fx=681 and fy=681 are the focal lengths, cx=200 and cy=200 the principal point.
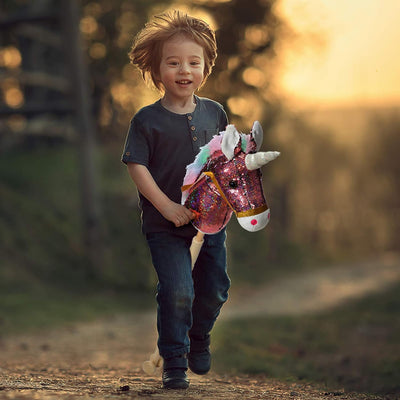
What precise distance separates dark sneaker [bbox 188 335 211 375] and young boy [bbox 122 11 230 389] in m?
0.39

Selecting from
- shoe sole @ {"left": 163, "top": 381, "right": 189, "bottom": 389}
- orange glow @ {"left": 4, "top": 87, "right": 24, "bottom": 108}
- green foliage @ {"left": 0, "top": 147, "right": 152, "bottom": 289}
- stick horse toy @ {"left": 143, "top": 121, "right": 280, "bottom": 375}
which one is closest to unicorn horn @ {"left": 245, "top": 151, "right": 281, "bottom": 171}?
stick horse toy @ {"left": 143, "top": 121, "right": 280, "bottom": 375}

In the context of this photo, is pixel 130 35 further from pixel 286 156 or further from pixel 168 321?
pixel 168 321

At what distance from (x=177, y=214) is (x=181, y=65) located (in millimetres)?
761

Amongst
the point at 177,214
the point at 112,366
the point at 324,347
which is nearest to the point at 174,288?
the point at 177,214

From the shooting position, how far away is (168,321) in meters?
3.48

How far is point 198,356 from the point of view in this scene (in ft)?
12.9

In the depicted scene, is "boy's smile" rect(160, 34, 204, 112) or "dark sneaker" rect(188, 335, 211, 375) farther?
"dark sneaker" rect(188, 335, 211, 375)

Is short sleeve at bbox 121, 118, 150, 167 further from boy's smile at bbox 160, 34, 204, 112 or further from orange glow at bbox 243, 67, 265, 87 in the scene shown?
orange glow at bbox 243, 67, 265, 87

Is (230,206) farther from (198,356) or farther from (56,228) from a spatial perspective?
(56,228)

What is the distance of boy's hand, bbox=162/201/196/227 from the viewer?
338cm

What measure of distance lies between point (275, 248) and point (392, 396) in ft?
46.8

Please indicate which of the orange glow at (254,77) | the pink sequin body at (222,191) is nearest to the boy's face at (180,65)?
the pink sequin body at (222,191)

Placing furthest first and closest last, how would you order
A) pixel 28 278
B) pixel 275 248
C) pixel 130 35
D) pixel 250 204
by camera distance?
pixel 275 248
pixel 130 35
pixel 28 278
pixel 250 204

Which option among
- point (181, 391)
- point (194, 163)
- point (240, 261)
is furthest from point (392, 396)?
point (240, 261)
